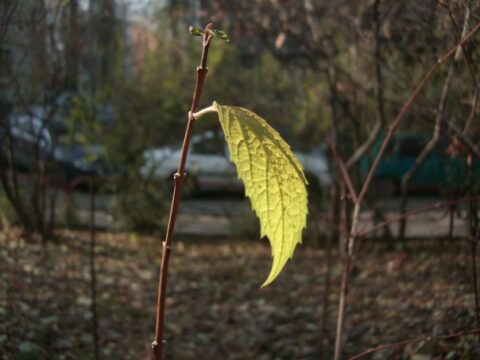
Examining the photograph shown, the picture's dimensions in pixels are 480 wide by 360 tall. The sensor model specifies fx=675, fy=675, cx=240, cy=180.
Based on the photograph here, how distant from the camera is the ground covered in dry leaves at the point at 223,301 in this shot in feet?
10.8

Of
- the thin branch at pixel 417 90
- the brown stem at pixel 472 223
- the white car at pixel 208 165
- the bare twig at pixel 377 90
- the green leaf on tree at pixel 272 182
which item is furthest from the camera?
the white car at pixel 208 165

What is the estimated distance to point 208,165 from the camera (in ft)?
38.4

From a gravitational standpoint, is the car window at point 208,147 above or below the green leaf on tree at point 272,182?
above

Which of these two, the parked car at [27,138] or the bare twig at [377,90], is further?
the parked car at [27,138]

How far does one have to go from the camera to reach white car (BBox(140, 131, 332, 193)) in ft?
28.7

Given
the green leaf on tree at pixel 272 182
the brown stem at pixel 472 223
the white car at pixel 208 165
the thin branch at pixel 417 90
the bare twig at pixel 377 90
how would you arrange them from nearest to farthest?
the green leaf on tree at pixel 272 182
the thin branch at pixel 417 90
the brown stem at pixel 472 223
the bare twig at pixel 377 90
the white car at pixel 208 165

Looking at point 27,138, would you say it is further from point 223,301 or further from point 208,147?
point 208,147

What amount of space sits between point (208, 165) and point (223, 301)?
6.12 meters

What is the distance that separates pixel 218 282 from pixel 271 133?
5.17m

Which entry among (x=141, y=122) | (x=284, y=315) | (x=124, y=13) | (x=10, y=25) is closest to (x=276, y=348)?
(x=284, y=315)

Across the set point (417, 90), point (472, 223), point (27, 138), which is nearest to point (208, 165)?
point (27, 138)

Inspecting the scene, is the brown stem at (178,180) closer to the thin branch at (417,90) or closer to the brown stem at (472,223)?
the thin branch at (417,90)

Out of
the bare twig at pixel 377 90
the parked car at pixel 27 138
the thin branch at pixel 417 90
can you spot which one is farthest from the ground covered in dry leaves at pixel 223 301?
the bare twig at pixel 377 90

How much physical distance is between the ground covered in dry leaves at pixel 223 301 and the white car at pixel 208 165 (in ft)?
4.42
